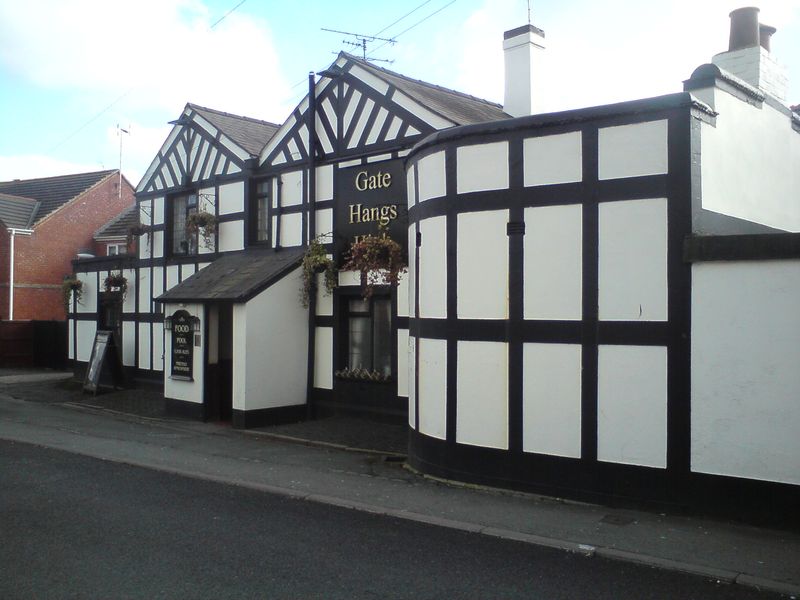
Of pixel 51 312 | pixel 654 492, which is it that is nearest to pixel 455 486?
pixel 654 492

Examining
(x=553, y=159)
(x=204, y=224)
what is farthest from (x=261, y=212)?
(x=553, y=159)

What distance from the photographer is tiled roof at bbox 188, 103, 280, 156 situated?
664 inches

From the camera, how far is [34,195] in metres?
34.7

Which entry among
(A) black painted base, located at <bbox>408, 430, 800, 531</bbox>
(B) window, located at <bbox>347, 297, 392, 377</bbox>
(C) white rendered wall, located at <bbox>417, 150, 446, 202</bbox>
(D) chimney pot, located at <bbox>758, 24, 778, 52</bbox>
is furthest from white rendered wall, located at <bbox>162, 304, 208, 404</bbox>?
(D) chimney pot, located at <bbox>758, 24, 778, 52</bbox>

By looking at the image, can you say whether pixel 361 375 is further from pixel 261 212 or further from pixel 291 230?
pixel 261 212

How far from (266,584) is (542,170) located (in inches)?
215

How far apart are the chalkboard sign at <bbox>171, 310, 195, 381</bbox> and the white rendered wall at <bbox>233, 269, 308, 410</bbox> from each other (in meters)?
1.70

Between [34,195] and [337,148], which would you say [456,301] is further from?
[34,195]

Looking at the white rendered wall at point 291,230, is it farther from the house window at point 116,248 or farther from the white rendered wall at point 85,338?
the house window at point 116,248

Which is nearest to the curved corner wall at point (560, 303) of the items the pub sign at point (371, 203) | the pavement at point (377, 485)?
the pavement at point (377, 485)

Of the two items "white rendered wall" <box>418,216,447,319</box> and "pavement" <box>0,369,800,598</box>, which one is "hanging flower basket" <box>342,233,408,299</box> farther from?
"pavement" <box>0,369,800,598</box>

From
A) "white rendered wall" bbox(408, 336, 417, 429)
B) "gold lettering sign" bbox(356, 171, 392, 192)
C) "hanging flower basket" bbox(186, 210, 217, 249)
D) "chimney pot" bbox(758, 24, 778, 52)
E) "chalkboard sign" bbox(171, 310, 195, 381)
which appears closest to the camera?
"white rendered wall" bbox(408, 336, 417, 429)

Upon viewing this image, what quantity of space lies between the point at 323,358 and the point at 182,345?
3.18 meters

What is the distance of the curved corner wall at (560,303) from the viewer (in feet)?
25.0
